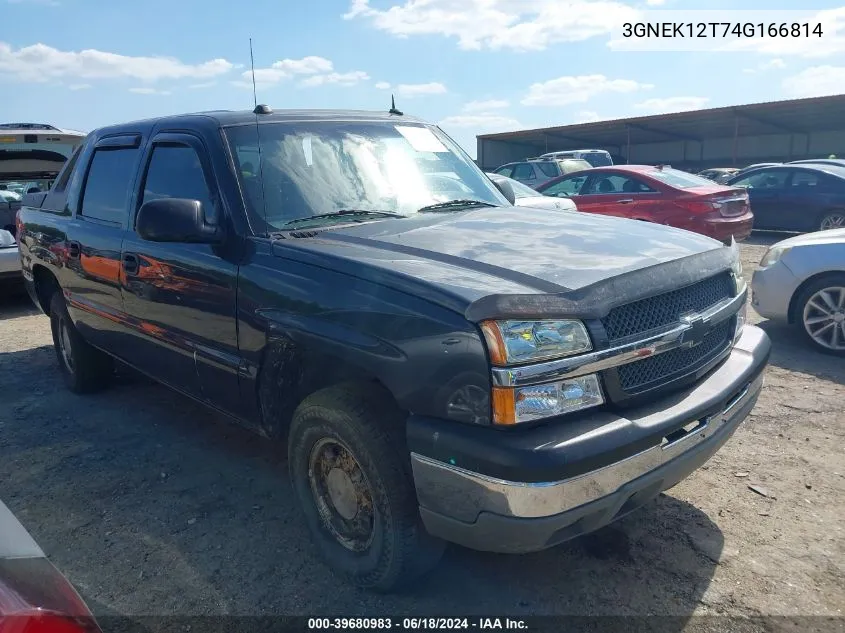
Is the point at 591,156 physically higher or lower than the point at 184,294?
higher

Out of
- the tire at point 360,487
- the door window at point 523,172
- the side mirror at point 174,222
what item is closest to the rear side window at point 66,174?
the side mirror at point 174,222

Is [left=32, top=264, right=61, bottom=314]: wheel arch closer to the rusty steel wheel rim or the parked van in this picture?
the rusty steel wheel rim

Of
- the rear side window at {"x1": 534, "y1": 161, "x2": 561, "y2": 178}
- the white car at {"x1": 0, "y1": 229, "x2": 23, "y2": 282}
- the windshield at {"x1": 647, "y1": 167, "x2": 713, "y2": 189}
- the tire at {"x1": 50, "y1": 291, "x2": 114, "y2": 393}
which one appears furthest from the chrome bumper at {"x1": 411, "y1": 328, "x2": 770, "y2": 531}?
the rear side window at {"x1": 534, "y1": 161, "x2": 561, "y2": 178}

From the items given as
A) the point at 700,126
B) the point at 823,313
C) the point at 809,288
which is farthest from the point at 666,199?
the point at 700,126

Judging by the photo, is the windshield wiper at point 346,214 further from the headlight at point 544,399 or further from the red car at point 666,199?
the red car at point 666,199

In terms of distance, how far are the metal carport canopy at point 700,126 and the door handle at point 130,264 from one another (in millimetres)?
25452

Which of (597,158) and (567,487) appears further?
(597,158)

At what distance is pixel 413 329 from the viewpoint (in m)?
2.36

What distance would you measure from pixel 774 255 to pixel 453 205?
12.4ft

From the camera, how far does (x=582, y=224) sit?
338cm

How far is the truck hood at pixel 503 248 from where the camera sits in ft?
8.09

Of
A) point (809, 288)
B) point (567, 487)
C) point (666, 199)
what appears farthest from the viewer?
point (666, 199)

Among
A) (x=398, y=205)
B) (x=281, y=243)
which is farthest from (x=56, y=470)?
(x=398, y=205)

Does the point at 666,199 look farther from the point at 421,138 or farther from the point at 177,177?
the point at 177,177
